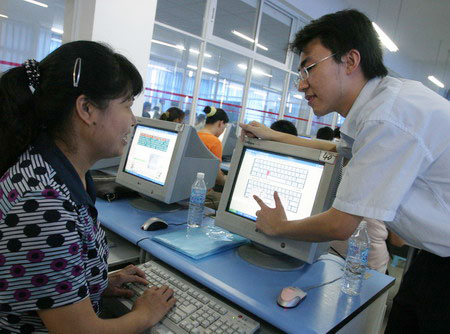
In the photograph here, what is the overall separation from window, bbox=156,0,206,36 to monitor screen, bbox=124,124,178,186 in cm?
319

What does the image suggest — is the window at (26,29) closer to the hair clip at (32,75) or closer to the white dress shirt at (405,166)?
the hair clip at (32,75)

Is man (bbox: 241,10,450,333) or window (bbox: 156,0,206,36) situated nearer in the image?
man (bbox: 241,10,450,333)

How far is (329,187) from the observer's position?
3.74 feet

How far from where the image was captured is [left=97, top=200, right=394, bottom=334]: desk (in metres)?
0.94

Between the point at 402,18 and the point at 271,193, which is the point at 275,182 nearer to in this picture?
the point at 271,193

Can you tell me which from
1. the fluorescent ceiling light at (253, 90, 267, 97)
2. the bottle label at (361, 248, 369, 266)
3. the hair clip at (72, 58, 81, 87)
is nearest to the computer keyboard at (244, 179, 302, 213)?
the bottle label at (361, 248, 369, 266)

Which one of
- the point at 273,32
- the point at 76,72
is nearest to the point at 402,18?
the point at 273,32

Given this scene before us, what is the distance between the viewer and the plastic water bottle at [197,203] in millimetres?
1602

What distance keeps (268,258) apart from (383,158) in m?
0.59

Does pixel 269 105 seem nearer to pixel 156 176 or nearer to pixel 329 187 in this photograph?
pixel 156 176

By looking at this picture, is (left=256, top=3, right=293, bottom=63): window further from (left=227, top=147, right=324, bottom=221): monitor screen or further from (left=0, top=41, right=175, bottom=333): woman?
(left=0, top=41, right=175, bottom=333): woman

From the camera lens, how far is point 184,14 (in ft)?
16.1

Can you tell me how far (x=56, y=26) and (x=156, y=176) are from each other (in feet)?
9.31

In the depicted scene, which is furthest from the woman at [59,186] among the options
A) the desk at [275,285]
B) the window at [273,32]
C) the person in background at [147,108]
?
the window at [273,32]
